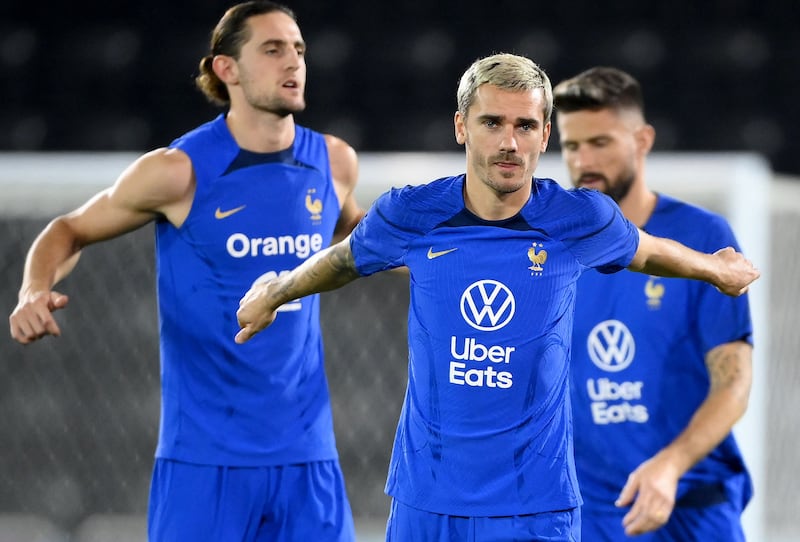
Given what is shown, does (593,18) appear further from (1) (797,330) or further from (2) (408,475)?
(2) (408,475)

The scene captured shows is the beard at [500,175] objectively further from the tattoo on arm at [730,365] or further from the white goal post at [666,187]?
the white goal post at [666,187]

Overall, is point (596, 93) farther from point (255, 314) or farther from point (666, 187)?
point (255, 314)

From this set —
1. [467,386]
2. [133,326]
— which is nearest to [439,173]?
[133,326]

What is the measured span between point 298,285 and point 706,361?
1.11 m

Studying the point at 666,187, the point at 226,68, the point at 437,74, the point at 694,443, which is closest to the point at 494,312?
the point at 694,443

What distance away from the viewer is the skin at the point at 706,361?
268 centimetres

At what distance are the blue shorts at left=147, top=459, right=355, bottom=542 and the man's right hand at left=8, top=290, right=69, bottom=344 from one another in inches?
21.0

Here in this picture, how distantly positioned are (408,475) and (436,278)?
0.37 meters

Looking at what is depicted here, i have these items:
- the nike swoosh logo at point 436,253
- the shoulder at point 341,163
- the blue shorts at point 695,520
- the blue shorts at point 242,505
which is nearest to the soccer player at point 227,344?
the blue shorts at point 242,505

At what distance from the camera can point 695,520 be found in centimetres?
316

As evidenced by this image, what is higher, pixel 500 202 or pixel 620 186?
pixel 620 186

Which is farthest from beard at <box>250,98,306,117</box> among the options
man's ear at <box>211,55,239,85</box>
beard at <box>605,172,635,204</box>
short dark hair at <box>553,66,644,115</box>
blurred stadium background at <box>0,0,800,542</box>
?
blurred stadium background at <box>0,0,800,542</box>

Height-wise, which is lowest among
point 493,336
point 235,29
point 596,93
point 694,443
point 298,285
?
point 694,443

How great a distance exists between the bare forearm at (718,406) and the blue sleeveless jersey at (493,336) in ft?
1.76
